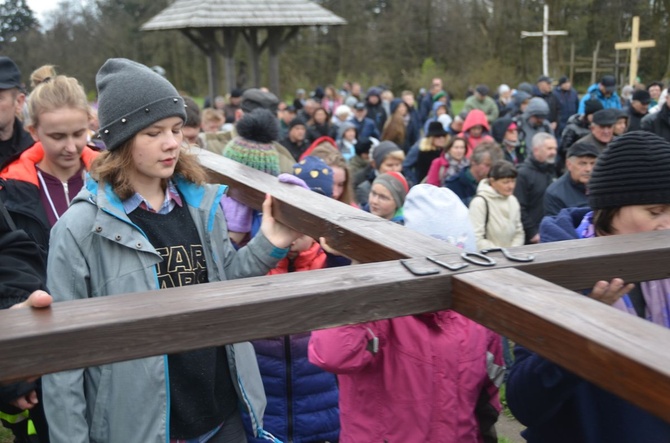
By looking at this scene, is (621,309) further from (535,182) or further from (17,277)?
(535,182)

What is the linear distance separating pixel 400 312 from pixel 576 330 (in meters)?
0.35

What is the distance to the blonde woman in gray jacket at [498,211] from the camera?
5012 millimetres

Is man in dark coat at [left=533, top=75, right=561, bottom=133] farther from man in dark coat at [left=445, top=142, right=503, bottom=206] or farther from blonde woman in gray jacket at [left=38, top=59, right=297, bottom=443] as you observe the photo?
blonde woman in gray jacket at [left=38, top=59, right=297, bottom=443]

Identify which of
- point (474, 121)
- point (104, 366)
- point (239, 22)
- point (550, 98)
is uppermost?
point (239, 22)

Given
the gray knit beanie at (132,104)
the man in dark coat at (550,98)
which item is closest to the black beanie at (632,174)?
the gray knit beanie at (132,104)

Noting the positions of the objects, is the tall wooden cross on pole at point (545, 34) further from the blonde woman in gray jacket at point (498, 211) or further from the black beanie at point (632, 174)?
the black beanie at point (632, 174)

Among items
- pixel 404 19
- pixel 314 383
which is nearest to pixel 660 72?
pixel 404 19

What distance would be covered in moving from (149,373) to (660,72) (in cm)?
2244

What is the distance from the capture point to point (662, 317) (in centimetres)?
180

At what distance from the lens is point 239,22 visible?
14906 millimetres

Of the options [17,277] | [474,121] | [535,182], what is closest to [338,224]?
[17,277]

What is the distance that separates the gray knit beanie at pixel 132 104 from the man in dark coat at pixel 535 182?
4037mm

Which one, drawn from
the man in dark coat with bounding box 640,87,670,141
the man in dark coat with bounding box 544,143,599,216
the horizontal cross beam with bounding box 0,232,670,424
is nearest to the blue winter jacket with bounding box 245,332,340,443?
the horizontal cross beam with bounding box 0,232,670,424

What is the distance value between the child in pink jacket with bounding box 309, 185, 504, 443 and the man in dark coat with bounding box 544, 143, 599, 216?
8.93 ft
